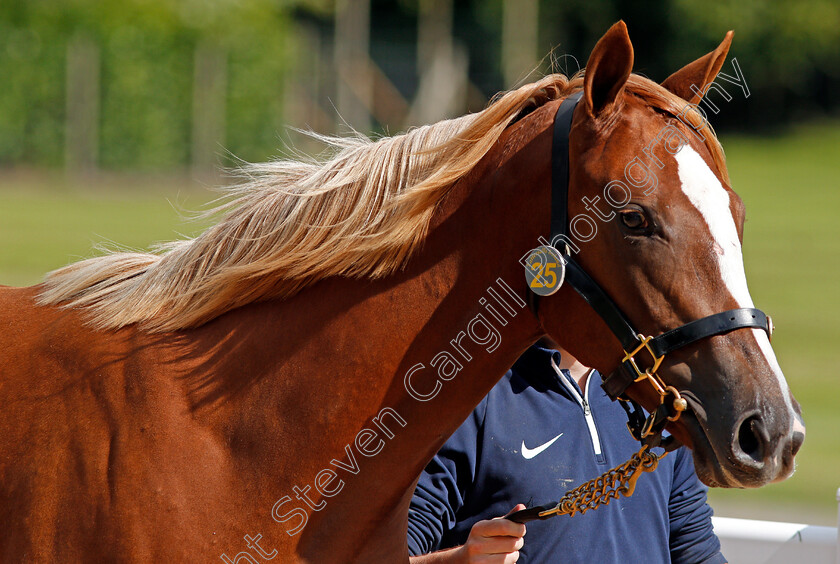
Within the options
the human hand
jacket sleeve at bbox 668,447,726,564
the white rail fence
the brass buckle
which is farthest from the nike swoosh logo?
the white rail fence

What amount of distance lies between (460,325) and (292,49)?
913 inches

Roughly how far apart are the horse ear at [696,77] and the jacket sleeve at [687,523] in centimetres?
115

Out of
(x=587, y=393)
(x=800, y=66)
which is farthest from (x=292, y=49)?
(x=587, y=393)

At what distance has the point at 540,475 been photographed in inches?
99.5

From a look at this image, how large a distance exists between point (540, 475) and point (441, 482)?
0.90 ft

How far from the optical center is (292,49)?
2414 centimetres

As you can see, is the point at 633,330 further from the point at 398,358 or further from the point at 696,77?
the point at 696,77

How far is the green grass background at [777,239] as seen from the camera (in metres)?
7.41

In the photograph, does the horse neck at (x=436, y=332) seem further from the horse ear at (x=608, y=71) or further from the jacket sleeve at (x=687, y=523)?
the jacket sleeve at (x=687, y=523)

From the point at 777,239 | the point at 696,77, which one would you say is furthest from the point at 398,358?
the point at 777,239

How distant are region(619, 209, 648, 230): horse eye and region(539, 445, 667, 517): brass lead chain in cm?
52

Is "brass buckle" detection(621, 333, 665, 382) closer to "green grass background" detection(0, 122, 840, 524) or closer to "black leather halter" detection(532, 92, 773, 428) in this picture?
"black leather halter" detection(532, 92, 773, 428)

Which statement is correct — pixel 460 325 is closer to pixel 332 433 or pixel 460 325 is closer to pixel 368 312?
pixel 368 312

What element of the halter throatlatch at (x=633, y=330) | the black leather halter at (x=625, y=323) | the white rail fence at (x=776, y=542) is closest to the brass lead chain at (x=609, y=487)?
the halter throatlatch at (x=633, y=330)
